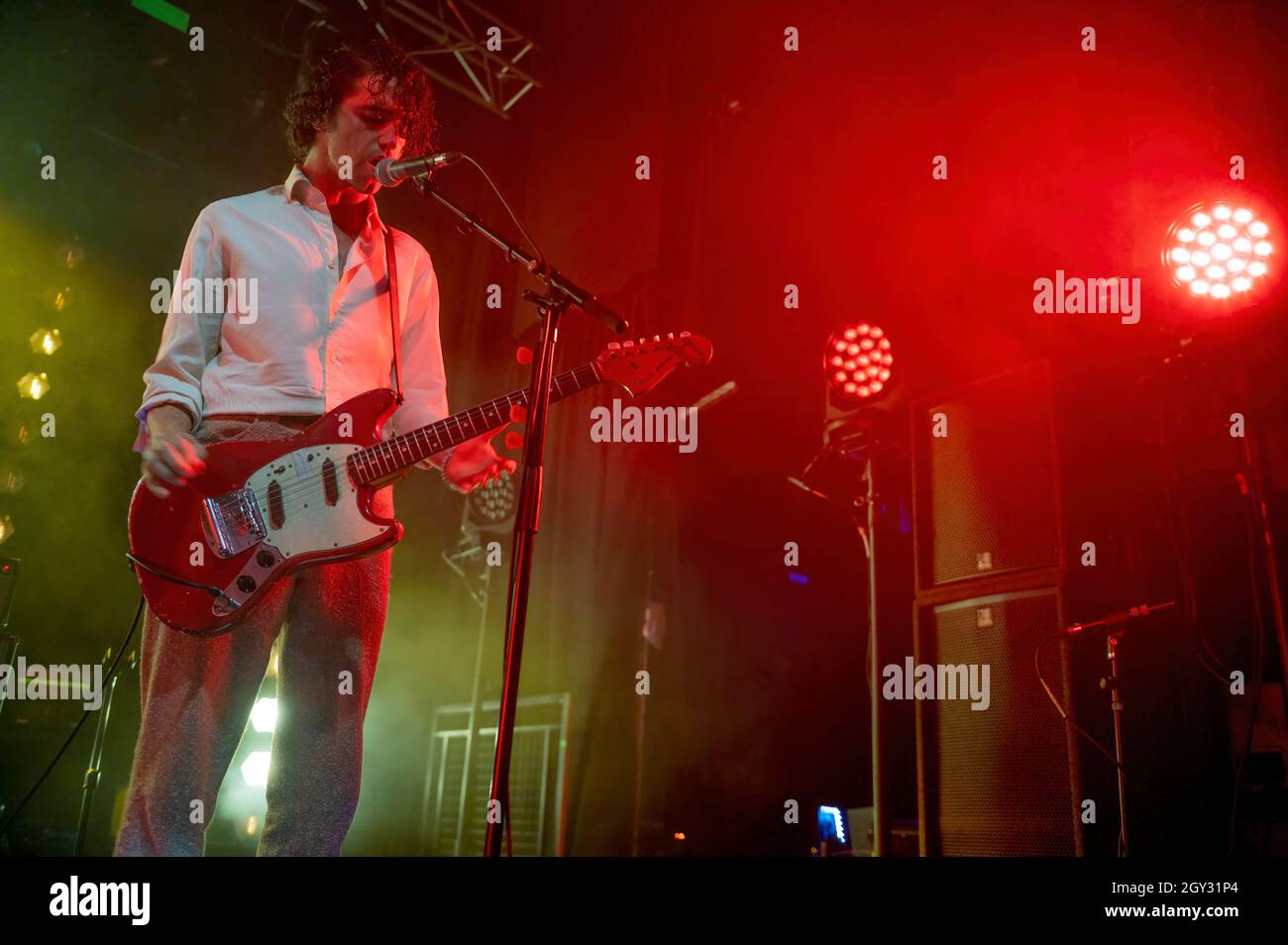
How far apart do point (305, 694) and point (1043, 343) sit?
284 cm

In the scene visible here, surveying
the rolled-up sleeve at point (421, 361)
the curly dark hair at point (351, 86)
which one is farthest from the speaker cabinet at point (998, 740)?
the curly dark hair at point (351, 86)

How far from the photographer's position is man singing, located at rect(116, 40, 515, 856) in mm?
1797

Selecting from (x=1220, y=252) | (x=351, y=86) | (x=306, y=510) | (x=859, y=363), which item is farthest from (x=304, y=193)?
(x=1220, y=252)

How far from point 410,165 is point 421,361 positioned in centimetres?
54

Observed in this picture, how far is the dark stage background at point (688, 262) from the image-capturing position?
3.64 m

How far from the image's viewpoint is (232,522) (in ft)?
6.40

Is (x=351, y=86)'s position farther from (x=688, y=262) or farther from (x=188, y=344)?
(x=688, y=262)

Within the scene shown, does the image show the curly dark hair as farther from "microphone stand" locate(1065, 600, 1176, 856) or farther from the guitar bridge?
"microphone stand" locate(1065, 600, 1176, 856)

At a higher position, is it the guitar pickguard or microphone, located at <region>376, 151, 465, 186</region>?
microphone, located at <region>376, 151, 465, 186</region>

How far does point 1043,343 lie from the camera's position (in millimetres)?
3402

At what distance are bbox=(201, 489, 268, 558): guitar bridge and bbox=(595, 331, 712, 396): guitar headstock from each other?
85 centimetres

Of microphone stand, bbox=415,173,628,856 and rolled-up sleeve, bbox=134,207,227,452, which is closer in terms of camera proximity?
microphone stand, bbox=415,173,628,856

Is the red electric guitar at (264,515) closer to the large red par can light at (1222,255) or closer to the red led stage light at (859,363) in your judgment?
the red led stage light at (859,363)

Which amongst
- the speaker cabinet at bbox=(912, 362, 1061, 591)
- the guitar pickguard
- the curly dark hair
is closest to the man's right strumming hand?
the guitar pickguard
